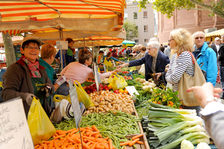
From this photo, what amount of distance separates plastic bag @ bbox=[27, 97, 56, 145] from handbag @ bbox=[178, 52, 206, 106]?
2.27 metres

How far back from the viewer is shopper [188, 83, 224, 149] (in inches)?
37.8

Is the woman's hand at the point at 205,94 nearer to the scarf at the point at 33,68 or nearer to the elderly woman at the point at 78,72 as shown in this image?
the scarf at the point at 33,68

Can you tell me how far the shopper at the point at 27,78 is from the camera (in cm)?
245

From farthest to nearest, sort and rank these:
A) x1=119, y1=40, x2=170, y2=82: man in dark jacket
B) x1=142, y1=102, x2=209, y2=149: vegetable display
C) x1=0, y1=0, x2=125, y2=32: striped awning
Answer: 1. x1=119, y1=40, x2=170, y2=82: man in dark jacket
2. x1=0, y1=0, x2=125, y2=32: striped awning
3. x1=142, y1=102, x2=209, y2=149: vegetable display

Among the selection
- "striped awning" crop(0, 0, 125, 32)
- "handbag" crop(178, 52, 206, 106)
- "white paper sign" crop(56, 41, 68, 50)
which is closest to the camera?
"striped awning" crop(0, 0, 125, 32)

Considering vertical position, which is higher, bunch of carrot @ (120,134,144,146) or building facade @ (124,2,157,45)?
building facade @ (124,2,157,45)

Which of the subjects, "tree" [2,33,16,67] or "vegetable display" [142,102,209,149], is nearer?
"vegetable display" [142,102,209,149]

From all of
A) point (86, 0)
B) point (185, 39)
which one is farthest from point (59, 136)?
point (185, 39)

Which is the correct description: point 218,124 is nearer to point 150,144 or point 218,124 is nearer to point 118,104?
point 150,144

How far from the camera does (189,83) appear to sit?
3135mm

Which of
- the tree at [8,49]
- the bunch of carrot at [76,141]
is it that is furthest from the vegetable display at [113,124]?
the tree at [8,49]

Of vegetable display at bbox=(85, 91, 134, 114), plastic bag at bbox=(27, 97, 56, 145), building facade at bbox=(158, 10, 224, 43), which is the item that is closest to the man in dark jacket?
vegetable display at bbox=(85, 91, 134, 114)

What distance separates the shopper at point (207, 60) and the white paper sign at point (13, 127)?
371cm

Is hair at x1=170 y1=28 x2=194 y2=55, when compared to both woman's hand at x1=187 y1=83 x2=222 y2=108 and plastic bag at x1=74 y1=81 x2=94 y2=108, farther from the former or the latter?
woman's hand at x1=187 y1=83 x2=222 y2=108
